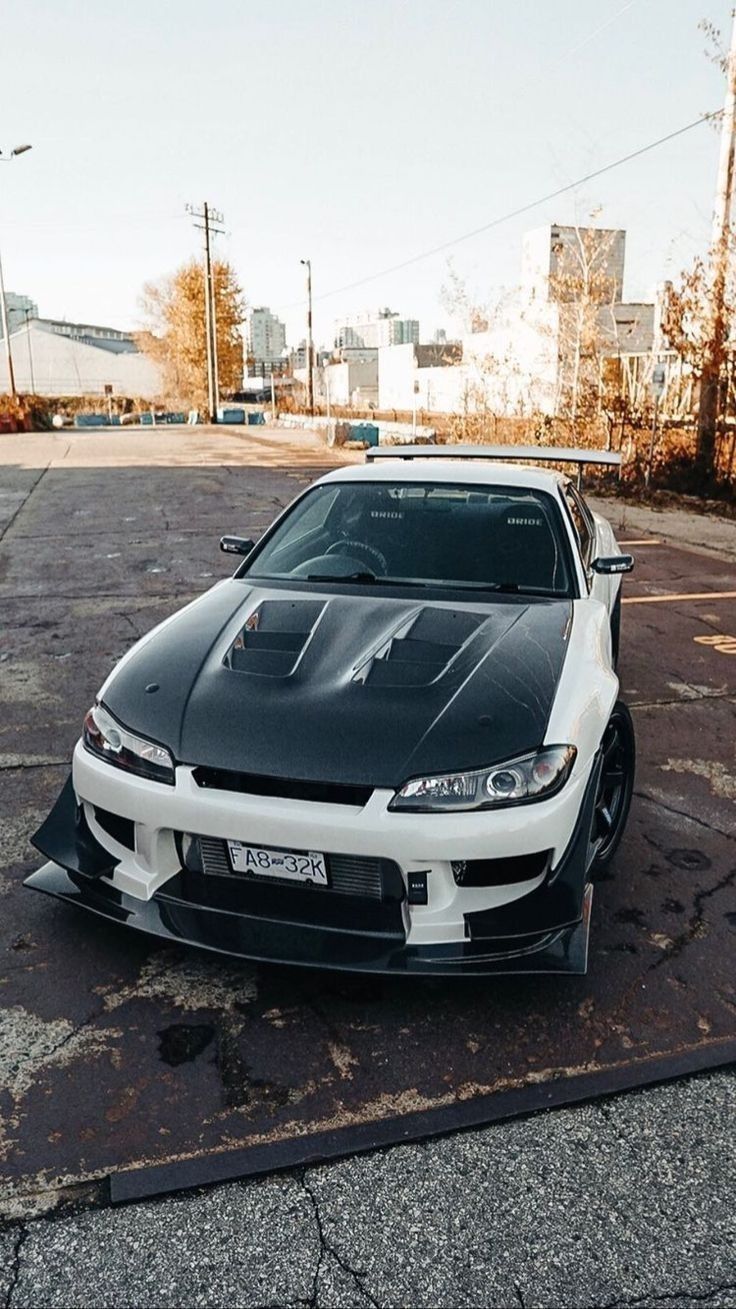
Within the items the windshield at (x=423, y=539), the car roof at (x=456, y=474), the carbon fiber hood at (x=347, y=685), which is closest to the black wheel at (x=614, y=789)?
the carbon fiber hood at (x=347, y=685)

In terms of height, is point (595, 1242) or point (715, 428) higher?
point (715, 428)

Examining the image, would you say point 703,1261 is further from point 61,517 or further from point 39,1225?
point 61,517

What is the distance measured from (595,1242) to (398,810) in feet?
3.48

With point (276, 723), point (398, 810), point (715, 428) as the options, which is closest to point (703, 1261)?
point (398, 810)

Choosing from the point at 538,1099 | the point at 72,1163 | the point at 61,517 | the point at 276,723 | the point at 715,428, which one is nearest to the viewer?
the point at 72,1163

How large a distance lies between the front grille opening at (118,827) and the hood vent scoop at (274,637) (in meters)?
0.59

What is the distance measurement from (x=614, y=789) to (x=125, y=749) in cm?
189

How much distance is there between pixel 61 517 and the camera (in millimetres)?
13492

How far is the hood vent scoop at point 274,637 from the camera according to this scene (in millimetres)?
3068

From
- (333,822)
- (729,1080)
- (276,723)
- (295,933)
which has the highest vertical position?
(276,723)

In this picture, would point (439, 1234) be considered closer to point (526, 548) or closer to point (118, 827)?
point (118, 827)

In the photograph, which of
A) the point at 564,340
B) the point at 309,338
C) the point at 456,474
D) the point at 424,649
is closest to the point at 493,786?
the point at 424,649

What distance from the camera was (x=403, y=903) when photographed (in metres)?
2.55

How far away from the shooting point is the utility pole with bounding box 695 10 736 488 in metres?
14.0
